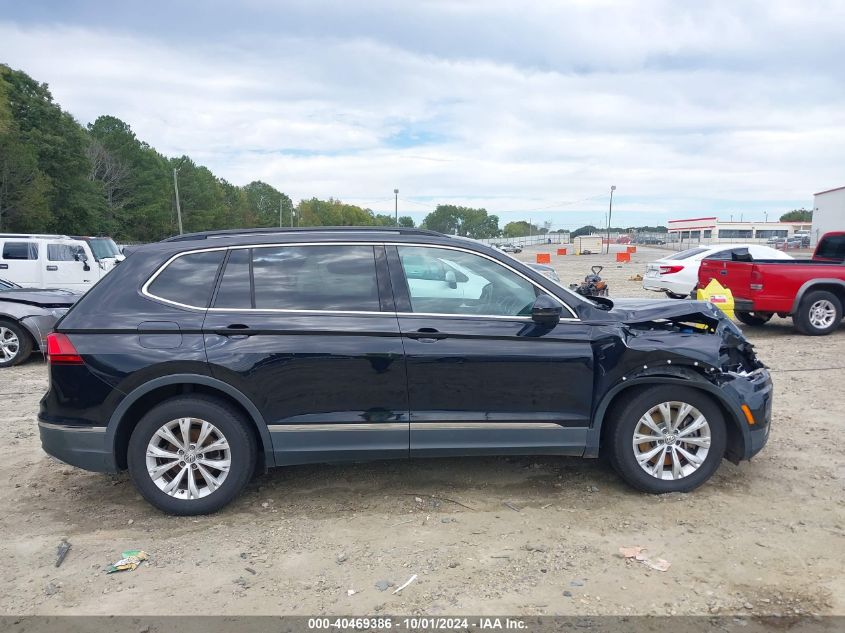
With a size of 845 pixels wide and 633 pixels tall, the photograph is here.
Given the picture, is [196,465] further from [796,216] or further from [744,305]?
[796,216]

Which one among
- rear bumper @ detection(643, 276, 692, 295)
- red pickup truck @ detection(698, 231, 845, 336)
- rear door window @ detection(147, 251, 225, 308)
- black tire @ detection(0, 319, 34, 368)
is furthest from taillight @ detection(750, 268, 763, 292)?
black tire @ detection(0, 319, 34, 368)

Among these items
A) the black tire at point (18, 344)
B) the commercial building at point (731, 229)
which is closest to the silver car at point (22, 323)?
the black tire at point (18, 344)

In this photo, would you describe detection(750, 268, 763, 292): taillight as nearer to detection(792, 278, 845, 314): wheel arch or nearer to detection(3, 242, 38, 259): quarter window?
detection(792, 278, 845, 314): wheel arch

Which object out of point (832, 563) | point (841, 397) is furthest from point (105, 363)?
point (841, 397)

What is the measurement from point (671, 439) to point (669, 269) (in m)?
11.4

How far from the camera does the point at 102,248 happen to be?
54.1ft

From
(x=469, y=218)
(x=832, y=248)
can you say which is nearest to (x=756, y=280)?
(x=832, y=248)

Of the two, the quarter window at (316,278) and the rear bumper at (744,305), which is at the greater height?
the quarter window at (316,278)

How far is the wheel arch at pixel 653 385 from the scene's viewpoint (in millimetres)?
3998

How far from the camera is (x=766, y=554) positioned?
11.2 feet

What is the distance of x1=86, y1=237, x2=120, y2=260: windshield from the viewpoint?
1592 cm

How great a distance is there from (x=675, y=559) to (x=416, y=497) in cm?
162

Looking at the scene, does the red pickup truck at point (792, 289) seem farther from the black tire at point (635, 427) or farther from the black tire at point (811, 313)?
the black tire at point (635, 427)

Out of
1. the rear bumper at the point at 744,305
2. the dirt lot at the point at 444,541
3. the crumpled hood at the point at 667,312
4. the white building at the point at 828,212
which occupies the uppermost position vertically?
the white building at the point at 828,212
